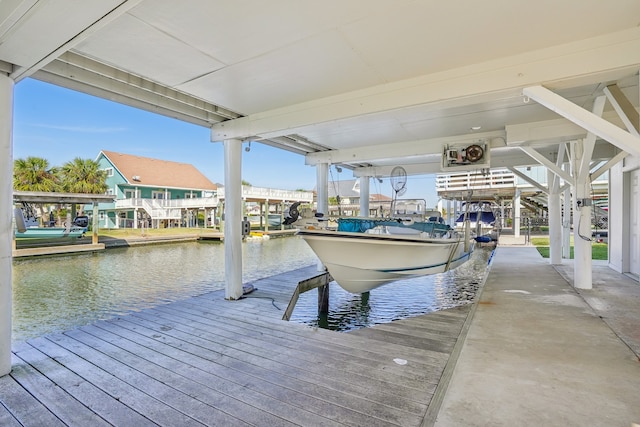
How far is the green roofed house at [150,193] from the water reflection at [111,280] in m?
8.24

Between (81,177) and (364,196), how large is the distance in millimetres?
19545

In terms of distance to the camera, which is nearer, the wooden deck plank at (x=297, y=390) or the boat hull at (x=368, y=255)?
the wooden deck plank at (x=297, y=390)

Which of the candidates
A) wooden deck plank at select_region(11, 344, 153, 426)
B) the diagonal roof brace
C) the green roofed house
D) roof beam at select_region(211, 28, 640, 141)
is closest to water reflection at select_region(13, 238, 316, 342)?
wooden deck plank at select_region(11, 344, 153, 426)

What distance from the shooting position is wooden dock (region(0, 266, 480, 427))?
6.94ft

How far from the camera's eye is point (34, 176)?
18859 millimetres

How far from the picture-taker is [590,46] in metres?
2.74

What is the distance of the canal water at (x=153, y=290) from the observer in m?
5.77

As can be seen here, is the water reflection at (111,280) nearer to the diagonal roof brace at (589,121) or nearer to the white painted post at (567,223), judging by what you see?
the diagonal roof brace at (589,121)

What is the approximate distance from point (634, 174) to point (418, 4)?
748 centimetres

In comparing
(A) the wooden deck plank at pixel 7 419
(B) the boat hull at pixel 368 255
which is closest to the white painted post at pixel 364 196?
(B) the boat hull at pixel 368 255

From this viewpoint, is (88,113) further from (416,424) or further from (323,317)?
(416,424)

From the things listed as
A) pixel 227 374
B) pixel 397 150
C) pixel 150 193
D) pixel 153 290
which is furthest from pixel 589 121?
pixel 150 193

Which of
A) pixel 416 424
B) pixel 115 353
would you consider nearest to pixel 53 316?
pixel 115 353

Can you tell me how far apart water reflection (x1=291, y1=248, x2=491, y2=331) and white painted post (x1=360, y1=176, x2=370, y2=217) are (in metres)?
2.33
